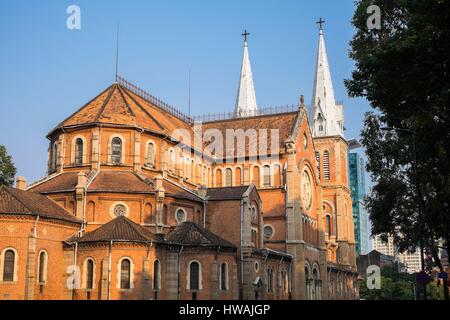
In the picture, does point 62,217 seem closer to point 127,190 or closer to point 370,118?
point 127,190

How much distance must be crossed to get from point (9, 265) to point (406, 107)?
2596 cm

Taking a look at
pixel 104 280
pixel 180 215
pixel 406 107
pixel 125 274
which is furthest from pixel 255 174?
pixel 406 107

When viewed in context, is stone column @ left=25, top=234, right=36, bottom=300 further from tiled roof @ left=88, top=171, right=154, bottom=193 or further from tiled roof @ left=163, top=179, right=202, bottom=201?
tiled roof @ left=163, top=179, right=202, bottom=201

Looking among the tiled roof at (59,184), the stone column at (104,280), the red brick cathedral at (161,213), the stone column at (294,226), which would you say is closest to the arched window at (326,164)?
the red brick cathedral at (161,213)

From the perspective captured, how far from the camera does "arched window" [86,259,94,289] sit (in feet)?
126

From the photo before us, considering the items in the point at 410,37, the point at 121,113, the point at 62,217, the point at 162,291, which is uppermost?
the point at 121,113

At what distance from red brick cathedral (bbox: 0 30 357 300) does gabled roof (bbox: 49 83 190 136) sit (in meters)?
0.14

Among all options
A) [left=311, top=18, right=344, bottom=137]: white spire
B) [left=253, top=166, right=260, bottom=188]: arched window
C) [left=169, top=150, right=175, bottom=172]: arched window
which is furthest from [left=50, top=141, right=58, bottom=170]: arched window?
[left=311, top=18, right=344, bottom=137]: white spire

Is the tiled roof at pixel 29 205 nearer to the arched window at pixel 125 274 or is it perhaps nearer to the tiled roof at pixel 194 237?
the arched window at pixel 125 274

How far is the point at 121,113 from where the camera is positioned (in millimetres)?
49344

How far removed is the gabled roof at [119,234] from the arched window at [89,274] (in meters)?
1.45

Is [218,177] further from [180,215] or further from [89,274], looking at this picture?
[89,274]
